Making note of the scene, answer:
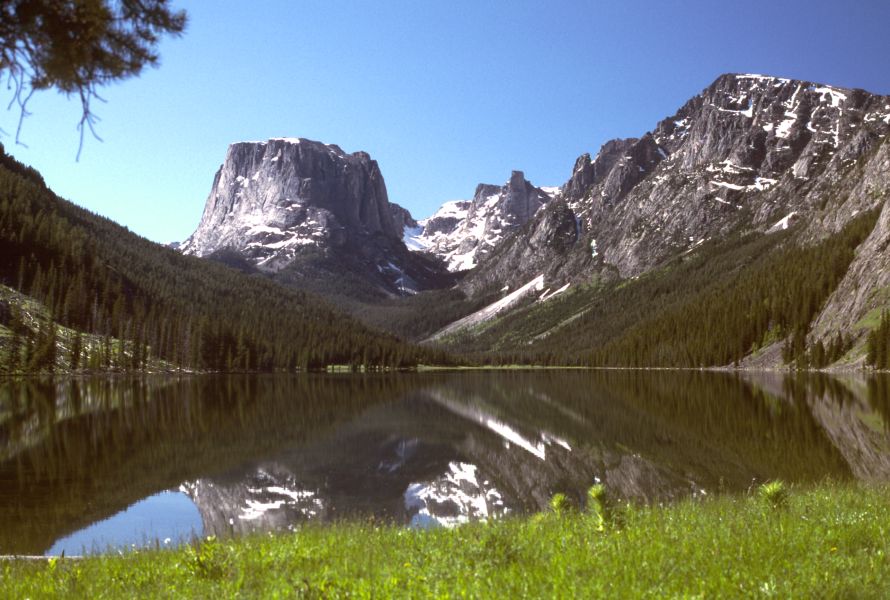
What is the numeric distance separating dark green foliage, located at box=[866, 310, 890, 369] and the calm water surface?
198 ft

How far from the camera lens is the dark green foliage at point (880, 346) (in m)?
111

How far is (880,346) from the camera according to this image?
370 ft

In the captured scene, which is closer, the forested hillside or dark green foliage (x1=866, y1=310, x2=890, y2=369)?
dark green foliage (x1=866, y1=310, x2=890, y2=369)

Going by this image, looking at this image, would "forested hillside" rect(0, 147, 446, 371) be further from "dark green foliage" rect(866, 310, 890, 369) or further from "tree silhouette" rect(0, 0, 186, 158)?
"dark green foliage" rect(866, 310, 890, 369)

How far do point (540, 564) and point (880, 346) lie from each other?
127718mm

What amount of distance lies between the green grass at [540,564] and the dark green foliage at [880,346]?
118 meters

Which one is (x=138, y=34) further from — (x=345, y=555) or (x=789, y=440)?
(x=789, y=440)

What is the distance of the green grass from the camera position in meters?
8.73

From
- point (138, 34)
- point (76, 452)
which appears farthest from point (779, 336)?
point (138, 34)

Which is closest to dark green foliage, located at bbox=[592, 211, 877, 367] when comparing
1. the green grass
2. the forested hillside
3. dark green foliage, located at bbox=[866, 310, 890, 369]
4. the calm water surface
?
dark green foliage, located at bbox=[866, 310, 890, 369]

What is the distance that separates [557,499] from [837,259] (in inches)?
7202

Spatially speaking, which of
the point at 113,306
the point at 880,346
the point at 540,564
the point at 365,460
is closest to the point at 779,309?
the point at 880,346

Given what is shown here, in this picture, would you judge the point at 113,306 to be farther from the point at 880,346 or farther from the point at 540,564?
the point at 540,564

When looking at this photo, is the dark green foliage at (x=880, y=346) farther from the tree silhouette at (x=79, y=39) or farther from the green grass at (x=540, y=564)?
the tree silhouette at (x=79, y=39)
